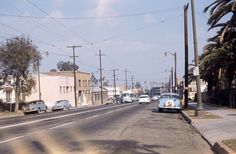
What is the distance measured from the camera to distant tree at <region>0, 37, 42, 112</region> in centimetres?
6594

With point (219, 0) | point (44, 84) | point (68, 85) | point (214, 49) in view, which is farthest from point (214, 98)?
point (68, 85)

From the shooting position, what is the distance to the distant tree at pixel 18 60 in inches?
2596

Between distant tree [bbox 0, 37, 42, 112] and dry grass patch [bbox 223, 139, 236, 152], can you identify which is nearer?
dry grass patch [bbox 223, 139, 236, 152]

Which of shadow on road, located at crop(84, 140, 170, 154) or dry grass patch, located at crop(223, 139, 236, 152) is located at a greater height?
dry grass patch, located at crop(223, 139, 236, 152)

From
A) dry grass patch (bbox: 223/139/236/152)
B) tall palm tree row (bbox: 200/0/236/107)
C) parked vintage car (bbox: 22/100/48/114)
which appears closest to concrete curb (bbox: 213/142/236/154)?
dry grass patch (bbox: 223/139/236/152)

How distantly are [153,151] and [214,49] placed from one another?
32027 mm

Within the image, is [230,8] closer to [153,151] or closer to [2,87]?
[153,151]

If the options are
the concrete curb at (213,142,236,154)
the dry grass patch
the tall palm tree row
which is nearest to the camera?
the concrete curb at (213,142,236,154)

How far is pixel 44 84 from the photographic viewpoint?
331 feet

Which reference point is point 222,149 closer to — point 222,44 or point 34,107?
point 222,44

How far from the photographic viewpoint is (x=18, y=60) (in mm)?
65875

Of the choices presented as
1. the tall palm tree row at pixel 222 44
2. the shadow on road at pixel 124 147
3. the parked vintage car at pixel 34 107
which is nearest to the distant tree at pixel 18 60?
the parked vintage car at pixel 34 107

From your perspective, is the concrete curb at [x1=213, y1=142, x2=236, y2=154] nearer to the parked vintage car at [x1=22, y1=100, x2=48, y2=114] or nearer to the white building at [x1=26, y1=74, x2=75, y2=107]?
the parked vintage car at [x1=22, y1=100, x2=48, y2=114]

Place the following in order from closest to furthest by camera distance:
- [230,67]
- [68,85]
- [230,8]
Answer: [230,8] → [230,67] → [68,85]
